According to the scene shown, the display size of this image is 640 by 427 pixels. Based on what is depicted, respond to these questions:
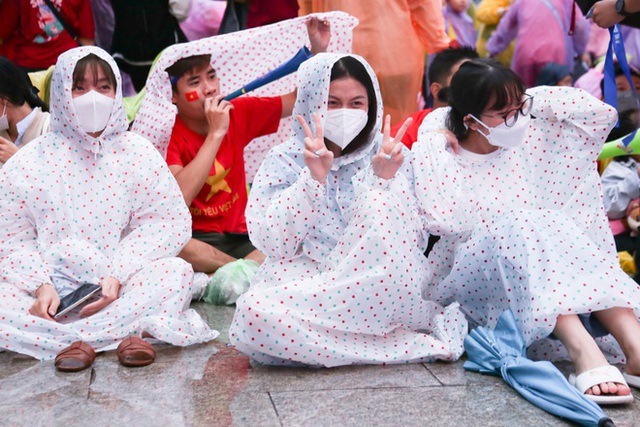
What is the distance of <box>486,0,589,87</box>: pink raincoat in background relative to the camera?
259 inches

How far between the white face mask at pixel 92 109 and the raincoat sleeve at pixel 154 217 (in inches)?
8.8

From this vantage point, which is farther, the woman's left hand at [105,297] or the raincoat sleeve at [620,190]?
the raincoat sleeve at [620,190]

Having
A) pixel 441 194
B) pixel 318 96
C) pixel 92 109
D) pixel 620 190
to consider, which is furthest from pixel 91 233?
pixel 620 190

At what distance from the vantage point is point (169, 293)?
3691 millimetres

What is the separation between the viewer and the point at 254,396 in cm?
297

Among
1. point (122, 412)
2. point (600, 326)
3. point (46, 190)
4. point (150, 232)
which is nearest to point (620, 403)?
point (600, 326)

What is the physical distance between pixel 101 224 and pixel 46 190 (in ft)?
0.87

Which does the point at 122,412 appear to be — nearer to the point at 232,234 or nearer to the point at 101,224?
the point at 101,224

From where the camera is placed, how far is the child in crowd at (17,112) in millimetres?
4445

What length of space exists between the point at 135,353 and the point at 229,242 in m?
1.55

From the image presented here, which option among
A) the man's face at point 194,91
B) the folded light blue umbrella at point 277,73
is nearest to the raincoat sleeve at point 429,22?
the folded light blue umbrella at point 277,73

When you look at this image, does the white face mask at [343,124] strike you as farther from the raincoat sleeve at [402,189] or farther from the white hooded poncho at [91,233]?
the white hooded poncho at [91,233]

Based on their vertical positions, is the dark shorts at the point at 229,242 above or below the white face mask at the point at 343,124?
below

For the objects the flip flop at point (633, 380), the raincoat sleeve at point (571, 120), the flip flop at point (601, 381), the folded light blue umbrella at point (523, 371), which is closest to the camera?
the folded light blue umbrella at point (523, 371)
